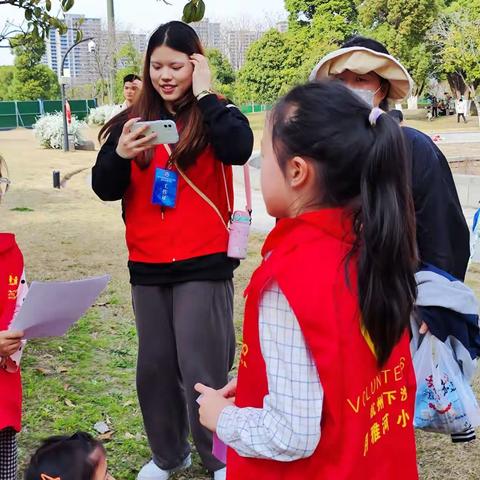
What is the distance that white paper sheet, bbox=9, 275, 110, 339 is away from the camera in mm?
1812

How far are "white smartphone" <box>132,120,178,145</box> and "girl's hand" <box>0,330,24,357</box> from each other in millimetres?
740

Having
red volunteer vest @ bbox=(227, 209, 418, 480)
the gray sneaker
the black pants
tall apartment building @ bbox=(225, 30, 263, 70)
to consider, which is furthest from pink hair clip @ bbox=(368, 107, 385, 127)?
tall apartment building @ bbox=(225, 30, 263, 70)

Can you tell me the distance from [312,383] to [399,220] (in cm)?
34

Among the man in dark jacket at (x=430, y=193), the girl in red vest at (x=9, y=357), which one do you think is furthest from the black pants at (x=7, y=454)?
the man in dark jacket at (x=430, y=193)

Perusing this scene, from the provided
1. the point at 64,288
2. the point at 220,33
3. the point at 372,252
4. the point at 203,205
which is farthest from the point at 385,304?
the point at 220,33

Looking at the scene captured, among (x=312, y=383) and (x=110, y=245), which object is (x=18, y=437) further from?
(x=110, y=245)

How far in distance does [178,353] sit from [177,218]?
20.1 inches

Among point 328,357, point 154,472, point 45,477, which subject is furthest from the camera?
point 154,472

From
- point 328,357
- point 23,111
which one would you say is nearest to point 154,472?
point 328,357

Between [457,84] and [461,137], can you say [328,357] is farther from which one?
[457,84]

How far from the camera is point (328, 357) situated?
116 cm

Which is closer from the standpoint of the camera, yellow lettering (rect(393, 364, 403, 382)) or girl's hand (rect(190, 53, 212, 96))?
yellow lettering (rect(393, 364, 403, 382))

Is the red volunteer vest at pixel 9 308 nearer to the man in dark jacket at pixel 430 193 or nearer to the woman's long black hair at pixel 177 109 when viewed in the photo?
the woman's long black hair at pixel 177 109

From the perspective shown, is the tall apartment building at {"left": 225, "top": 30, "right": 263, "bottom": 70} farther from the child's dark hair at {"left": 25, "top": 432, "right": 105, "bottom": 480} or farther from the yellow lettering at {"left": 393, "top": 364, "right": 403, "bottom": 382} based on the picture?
the yellow lettering at {"left": 393, "top": 364, "right": 403, "bottom": 382}
